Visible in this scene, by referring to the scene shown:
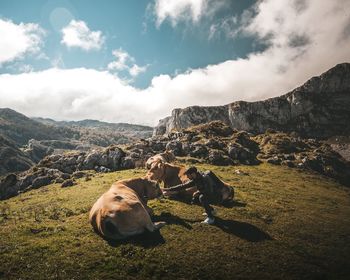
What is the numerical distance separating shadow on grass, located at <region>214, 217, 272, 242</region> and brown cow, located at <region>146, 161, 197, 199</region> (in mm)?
5398

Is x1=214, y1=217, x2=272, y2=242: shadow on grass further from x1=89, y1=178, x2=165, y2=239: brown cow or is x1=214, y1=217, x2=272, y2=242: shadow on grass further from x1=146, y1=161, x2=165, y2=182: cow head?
x1=146, y1=161, x2=165, y2=182: cow head

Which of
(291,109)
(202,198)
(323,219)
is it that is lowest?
(323,219)

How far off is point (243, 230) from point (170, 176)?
9287 millimetres

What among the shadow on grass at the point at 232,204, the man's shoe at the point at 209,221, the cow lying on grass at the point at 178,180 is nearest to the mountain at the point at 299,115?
the shadow on grass at the point at 232,204

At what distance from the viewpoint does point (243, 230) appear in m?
18.3

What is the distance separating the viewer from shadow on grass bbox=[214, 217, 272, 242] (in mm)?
17125

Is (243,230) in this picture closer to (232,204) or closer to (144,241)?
(144,241)

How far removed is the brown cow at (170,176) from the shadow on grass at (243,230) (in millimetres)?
5398

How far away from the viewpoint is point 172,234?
17.0m

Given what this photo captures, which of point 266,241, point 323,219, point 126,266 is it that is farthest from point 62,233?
point 323,219

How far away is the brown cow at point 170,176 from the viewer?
25253 mm

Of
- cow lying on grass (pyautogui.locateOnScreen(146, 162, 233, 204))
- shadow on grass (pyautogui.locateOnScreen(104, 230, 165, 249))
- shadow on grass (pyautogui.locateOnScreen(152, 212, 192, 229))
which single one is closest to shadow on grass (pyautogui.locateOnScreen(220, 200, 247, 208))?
cow lying on grass (pyautogui.locateOnScreen(146, 162, 233, 204))

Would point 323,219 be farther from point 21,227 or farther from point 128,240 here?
point 21,227

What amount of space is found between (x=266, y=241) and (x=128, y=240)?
23.9 ft
